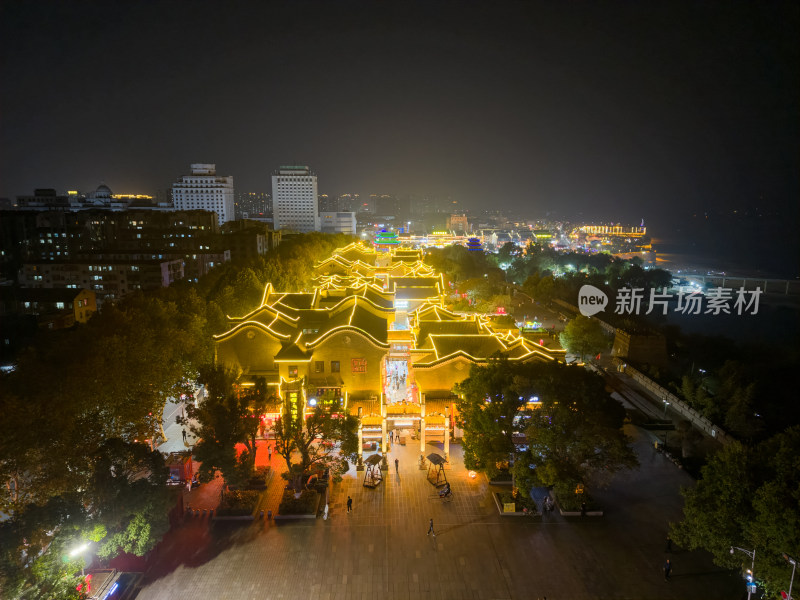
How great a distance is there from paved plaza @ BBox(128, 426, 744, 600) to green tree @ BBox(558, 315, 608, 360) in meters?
16.7

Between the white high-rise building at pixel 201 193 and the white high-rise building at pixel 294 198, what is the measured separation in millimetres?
16699

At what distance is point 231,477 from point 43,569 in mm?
6029

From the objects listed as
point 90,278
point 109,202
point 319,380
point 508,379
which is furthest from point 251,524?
point 109,202

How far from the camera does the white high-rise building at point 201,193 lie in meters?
101

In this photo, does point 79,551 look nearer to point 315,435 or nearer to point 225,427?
point 225,427

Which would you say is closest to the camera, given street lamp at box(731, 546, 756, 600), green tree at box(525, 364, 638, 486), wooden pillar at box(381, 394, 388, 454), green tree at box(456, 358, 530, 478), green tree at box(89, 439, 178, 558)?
street lamp at box(731, 546, 756, 600)

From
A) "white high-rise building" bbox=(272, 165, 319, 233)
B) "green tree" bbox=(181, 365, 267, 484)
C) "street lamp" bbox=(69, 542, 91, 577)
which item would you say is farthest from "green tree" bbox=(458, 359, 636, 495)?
"white high-rise building" bbox=(272, 165, 319, 233)

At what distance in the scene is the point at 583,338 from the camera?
3475 cm

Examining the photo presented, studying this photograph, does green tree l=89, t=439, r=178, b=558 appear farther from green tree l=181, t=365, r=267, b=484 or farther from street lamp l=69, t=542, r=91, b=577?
green tree l=181, t=365, r=267, b=484

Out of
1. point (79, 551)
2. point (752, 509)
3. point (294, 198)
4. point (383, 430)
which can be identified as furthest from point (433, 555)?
point (294, 198)

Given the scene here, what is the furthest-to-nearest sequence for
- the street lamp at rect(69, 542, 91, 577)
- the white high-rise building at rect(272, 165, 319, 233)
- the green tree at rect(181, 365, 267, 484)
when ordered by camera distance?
the white high-rise building at rect(272, 165, 319, 233)
the green tree at rect(181, 365, 267, 484)
the street lamp at rect(69, 542, 91, 577)

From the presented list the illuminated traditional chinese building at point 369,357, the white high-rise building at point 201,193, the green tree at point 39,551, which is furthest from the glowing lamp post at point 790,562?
the white high-rise building at point 201,193

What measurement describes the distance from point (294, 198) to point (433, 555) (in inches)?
4378

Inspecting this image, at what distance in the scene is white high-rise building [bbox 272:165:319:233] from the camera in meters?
118
